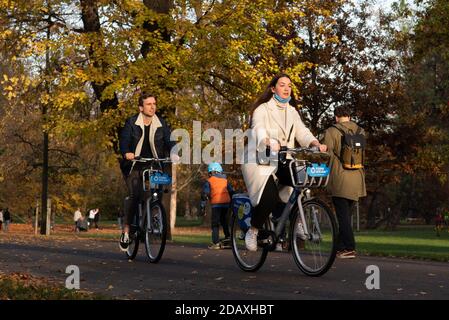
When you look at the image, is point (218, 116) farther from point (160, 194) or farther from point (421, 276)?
point (421, 276)

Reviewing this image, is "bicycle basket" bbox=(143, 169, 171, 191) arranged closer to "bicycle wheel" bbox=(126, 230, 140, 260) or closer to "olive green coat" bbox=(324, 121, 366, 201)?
"bicycle wheel" bbox=(126, 230, 140, 260)

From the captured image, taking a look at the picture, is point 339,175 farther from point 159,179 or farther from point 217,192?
point 217,192

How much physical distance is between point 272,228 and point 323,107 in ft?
93.8

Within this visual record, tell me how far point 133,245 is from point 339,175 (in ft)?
10.4

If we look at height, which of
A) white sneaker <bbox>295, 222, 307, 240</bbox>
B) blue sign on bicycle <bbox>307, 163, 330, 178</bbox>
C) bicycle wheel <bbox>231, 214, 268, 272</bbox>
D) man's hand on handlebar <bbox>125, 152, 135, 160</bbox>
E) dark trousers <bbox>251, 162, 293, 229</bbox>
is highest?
man's hand on handlebar <bbox>125, 152, 135, 160</bbox>

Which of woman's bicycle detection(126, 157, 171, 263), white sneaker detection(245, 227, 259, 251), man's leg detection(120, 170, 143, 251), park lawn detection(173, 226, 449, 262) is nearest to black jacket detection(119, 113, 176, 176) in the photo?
man's leg detection(120, 170, 143, 251)

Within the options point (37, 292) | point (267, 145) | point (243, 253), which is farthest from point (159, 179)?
point (37, 292)

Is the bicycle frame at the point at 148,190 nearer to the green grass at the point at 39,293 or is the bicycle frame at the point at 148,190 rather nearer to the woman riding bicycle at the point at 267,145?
the woman riding bicycle at the point at 267,145

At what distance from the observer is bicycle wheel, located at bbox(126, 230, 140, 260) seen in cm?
1286

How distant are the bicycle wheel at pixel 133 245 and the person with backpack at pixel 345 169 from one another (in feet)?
9.53

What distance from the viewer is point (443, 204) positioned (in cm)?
7050

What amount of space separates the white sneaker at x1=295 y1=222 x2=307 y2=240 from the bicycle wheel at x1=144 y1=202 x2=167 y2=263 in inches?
107
